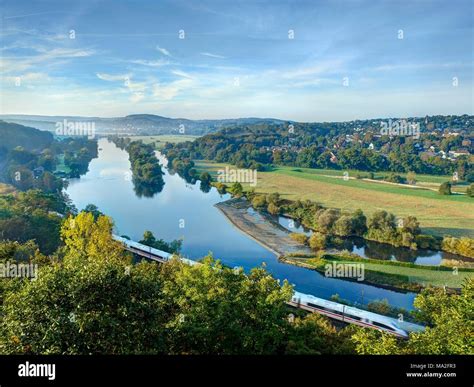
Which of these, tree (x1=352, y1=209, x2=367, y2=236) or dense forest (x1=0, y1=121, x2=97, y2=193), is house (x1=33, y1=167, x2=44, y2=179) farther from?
tree (x1=352, y1=209, x2=367, y2=236)

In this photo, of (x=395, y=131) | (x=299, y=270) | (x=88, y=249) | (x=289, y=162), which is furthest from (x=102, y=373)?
(x=395, y=131)

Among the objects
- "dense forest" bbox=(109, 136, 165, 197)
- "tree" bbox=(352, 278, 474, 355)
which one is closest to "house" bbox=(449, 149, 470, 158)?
"dense forest" bbox=(109, 136, 165, 197)

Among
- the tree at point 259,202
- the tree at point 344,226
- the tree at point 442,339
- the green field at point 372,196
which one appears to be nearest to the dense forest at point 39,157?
the green field at point 372,196

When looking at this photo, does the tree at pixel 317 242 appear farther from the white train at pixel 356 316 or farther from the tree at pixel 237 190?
the tree at pixel 237 190

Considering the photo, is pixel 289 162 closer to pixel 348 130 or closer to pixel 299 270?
pixel 348 130

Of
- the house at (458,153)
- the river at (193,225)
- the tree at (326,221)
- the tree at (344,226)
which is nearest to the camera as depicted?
the river at (193,225)
